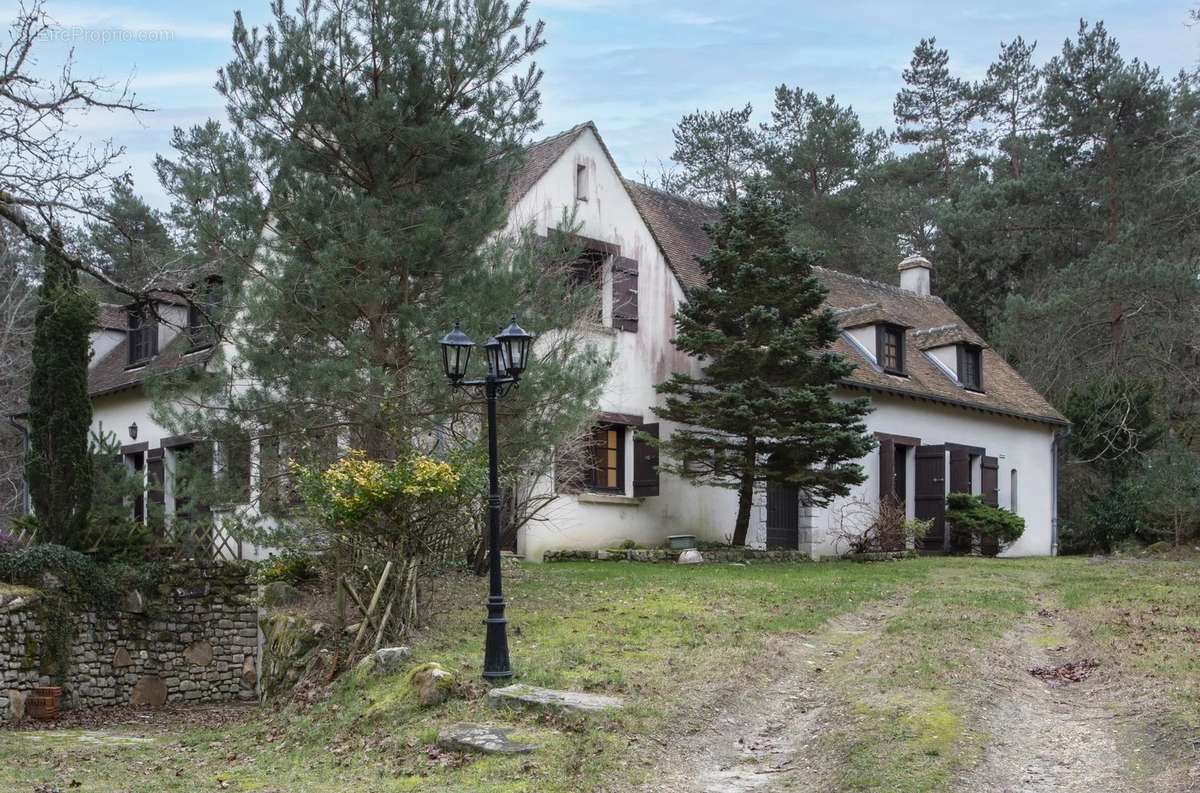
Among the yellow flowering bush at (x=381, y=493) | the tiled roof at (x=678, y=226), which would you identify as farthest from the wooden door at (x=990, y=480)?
the yellow flowering bush at (x=381, y=493)

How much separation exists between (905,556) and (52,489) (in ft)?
46.5

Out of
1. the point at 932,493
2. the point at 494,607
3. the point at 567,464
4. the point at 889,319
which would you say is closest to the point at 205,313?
the point at 494,607

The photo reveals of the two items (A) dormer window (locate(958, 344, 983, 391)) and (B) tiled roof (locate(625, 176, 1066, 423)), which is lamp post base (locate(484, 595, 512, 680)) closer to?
(B) tiled roof (locate(625, 176, 1066, 423))

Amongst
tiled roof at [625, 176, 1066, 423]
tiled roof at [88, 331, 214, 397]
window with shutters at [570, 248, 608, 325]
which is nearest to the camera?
window with shutters at [570, 248, 608, 325]

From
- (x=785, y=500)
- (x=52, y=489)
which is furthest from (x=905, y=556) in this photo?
(x=52, y=489)

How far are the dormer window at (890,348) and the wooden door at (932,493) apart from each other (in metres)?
1.74

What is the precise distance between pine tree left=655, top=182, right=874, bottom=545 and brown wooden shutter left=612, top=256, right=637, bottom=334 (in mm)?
942

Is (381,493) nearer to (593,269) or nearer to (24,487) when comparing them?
(593,269)

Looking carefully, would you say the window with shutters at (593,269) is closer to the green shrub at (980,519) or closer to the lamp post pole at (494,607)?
the green shrub at (980,519)

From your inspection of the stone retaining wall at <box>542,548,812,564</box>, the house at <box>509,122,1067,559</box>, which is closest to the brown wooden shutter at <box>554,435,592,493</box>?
the house at <box>509,122,1067,559</box>

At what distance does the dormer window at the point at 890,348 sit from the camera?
24797 millimetres

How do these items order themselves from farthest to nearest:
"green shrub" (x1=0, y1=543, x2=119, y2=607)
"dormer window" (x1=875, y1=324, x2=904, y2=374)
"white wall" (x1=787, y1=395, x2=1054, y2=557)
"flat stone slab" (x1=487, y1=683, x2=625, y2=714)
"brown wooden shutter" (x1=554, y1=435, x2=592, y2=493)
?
"dormer window" (x1=875, y1=324, x2=904, y2=374)
"white wall" (x1=787, y1=395, x2=1054, y2=557)
"brown wooden shutter" (x1=554, y1=435, x2=592, y2=493)
"green shrub" (x1=0, y1=543, x2=119, y2=607)
"flat stone slab" (x1=487, y1=683, x2=625, y2=714)

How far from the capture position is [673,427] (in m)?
21.4

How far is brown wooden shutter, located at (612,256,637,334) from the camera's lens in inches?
829
